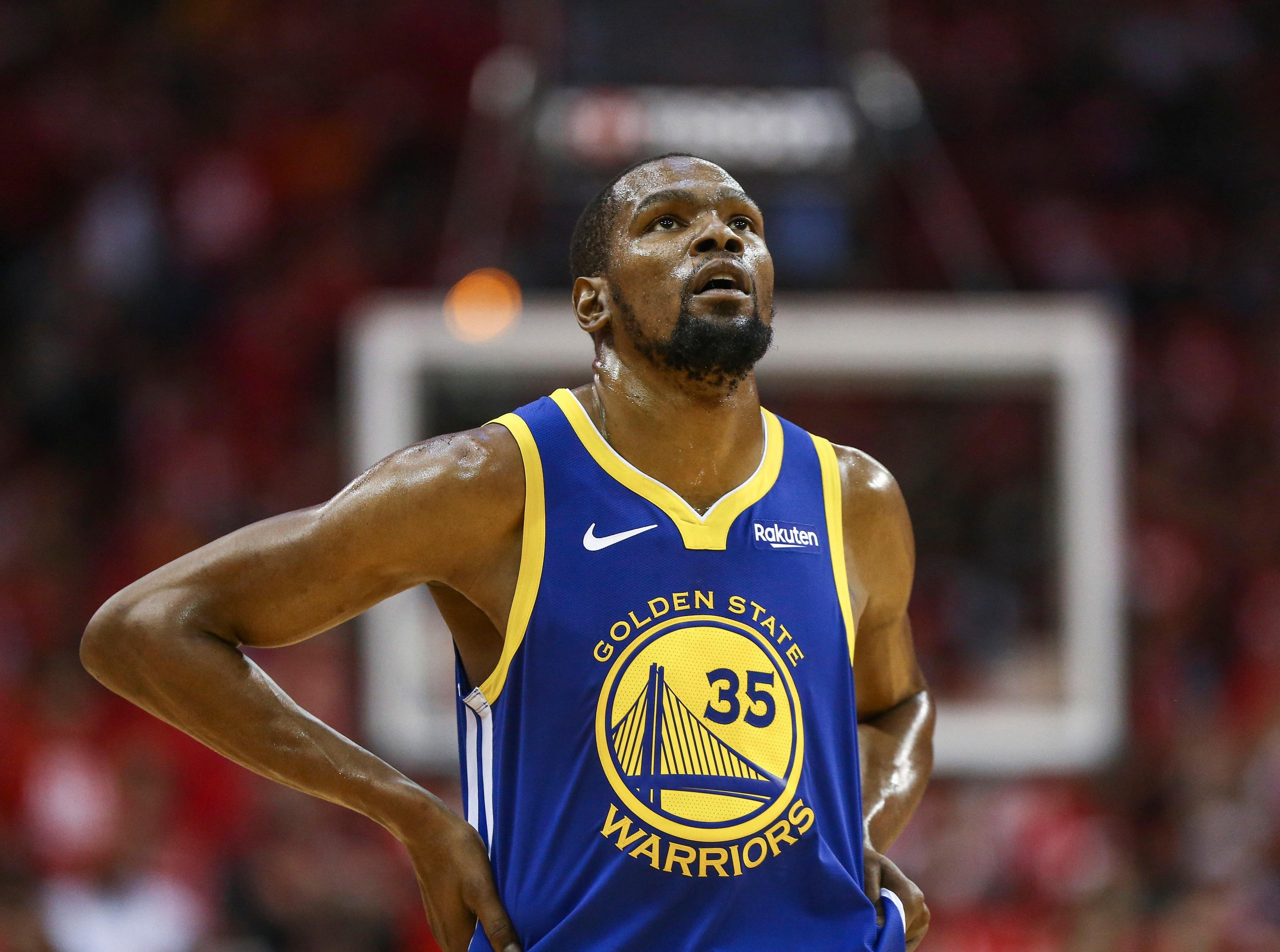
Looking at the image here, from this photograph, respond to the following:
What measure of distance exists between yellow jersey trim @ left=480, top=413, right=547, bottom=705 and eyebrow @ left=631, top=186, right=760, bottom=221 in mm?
475

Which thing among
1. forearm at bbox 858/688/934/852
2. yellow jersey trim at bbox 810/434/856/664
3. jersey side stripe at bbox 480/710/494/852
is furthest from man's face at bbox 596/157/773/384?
forearm at bbox 858/688/934/852

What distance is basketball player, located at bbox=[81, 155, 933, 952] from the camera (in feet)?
9.02

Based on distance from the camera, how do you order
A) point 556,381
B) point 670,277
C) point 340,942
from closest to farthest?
point 670,277
point 556,381
point 340,942

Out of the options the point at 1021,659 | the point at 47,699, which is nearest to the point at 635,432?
the point at 1021,659

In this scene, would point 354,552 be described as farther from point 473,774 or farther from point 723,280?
point 723,280

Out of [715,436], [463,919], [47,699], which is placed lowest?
[47,699]

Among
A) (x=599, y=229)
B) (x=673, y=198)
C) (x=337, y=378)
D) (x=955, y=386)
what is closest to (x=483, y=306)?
(x=955, y=386)

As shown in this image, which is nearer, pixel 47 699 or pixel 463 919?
pixel 463 919

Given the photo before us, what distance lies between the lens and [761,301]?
302 cm

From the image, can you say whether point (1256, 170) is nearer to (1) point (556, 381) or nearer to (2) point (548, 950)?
(1) point (556, 381)

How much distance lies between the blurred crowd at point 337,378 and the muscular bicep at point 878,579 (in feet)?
11.1

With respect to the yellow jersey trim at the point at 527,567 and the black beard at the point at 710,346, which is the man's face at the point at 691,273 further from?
the yellow jersey trim at the point at 527,567

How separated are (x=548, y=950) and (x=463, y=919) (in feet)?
0.60

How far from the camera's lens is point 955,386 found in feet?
21.6
